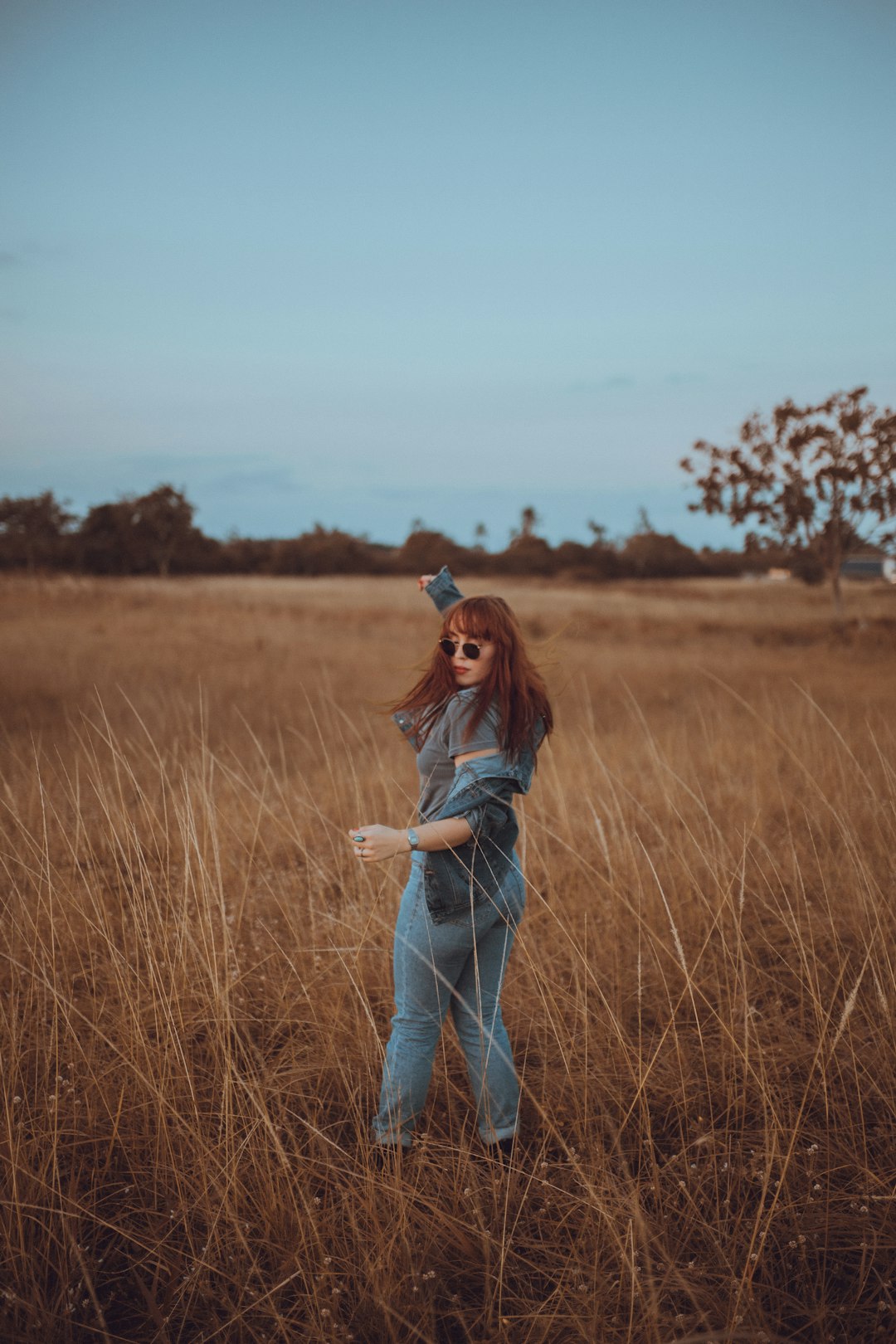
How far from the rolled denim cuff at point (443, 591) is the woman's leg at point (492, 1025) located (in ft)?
3.07

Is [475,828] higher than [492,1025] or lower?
higher

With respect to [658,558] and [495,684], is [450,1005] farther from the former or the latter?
[658,558]

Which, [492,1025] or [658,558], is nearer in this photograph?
[492,1025]

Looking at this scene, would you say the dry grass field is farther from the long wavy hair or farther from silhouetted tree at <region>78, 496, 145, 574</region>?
silhouetted tree at <region>78, 496, 145, 574</region>

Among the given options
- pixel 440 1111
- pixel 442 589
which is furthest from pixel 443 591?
pixel 440 1111

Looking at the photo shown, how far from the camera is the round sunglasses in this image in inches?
79.7

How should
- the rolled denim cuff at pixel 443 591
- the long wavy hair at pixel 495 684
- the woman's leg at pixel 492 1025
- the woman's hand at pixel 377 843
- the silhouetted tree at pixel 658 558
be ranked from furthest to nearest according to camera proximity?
the silhouetted tree at pixel 658 558 < the rolled denim cuff at pixel 443 591 < the woman's leg at pixel 492 1025 < the long wavy hair at pixel 495 684 < the woman's hand at pixel 377 843

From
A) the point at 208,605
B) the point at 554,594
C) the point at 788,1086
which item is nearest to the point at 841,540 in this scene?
the point at 554,594

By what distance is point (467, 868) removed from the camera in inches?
74.7

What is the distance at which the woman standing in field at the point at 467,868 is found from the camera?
1888 mm

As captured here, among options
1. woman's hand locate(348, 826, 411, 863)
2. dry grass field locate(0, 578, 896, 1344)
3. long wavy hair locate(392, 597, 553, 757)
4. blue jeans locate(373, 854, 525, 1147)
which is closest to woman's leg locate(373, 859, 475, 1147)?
blue jeans locate(373, 854, 525, 1147)

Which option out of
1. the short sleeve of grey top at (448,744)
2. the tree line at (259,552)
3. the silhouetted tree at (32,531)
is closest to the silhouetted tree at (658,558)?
the tree line at (259,552)

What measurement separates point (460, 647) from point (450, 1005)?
1.01 meters

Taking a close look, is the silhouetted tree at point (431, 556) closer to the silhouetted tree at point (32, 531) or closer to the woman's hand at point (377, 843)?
the silhouetted tree at point (32, 531)
